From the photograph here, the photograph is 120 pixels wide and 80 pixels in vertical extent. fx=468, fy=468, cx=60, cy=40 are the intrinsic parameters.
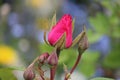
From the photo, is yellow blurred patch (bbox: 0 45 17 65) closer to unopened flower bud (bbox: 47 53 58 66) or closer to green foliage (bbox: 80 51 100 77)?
green foliage (bbox: 80 51 100 77)

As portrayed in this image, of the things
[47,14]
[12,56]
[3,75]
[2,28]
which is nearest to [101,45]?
[12,56]

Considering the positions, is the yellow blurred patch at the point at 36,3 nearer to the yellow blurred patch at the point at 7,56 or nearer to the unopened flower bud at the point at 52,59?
the yellow blurred patch at the point at 7,56

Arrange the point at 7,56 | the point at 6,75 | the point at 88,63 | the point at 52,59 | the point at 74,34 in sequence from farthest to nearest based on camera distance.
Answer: the point at 74,34 < the point at 7,56 < the point at 88,63 < the point at 6,75 < the point at 52,59

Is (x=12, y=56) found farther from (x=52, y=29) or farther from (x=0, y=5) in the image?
(x=52, y=29)

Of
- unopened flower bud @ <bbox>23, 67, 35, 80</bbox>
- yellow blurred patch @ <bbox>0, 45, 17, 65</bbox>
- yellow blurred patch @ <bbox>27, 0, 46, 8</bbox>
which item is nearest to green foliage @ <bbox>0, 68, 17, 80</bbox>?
unopened flower bud @ <bbox>23, 67, 35, 80</bbox>

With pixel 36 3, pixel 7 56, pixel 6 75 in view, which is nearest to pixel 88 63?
pixel 6 75

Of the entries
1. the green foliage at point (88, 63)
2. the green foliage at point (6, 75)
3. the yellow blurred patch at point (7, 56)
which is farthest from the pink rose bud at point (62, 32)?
the yellow blurred patch at point (7, 56)

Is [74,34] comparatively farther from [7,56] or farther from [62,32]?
[62,32]
